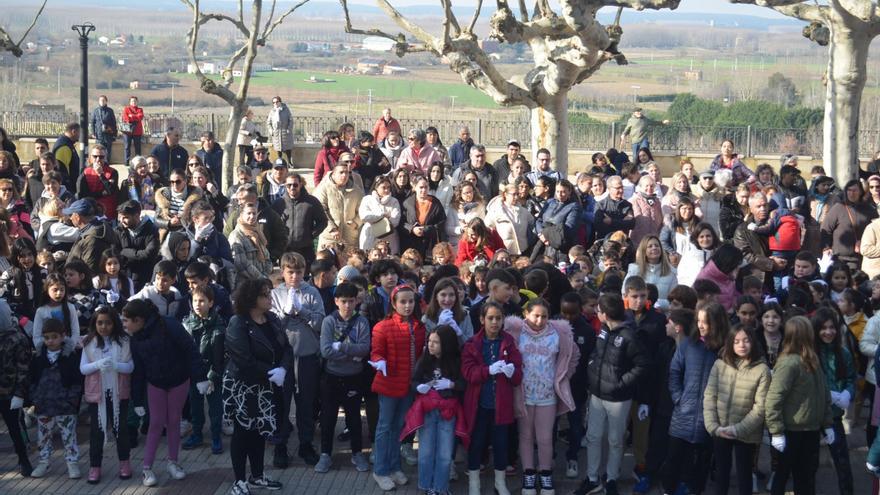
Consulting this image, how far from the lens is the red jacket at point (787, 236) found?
467 inches

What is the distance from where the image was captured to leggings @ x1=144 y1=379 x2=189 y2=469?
27.6ft

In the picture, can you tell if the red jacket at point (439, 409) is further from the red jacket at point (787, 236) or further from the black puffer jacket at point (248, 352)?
the red jacket at point (787, 236)

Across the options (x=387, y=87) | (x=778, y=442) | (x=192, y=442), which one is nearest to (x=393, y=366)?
(x=192, y=442)

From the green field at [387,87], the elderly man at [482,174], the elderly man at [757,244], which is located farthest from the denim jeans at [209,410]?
the green field at [387,87]

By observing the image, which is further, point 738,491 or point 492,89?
point 492,89

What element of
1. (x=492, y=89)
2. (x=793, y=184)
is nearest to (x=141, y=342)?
(x=793, y=184)

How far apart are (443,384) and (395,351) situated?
0.45 meters

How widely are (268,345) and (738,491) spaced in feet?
11.3

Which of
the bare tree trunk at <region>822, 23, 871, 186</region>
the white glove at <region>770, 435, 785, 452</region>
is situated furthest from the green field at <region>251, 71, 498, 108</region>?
the white glove at <region>770, 435, 785, 452</region>

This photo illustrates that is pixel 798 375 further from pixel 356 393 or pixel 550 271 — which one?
pixel 356 393

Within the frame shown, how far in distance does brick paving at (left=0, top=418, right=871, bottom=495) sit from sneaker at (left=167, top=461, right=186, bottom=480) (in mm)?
38

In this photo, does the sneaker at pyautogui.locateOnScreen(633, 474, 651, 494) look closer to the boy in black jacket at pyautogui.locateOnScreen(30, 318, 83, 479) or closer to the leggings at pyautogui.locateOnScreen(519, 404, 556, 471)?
the leggings at pyautogui.locateOnScreen(519, 404, 556, 471)

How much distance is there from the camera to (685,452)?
8.16 meters

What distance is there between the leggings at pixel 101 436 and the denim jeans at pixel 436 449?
2.13m
